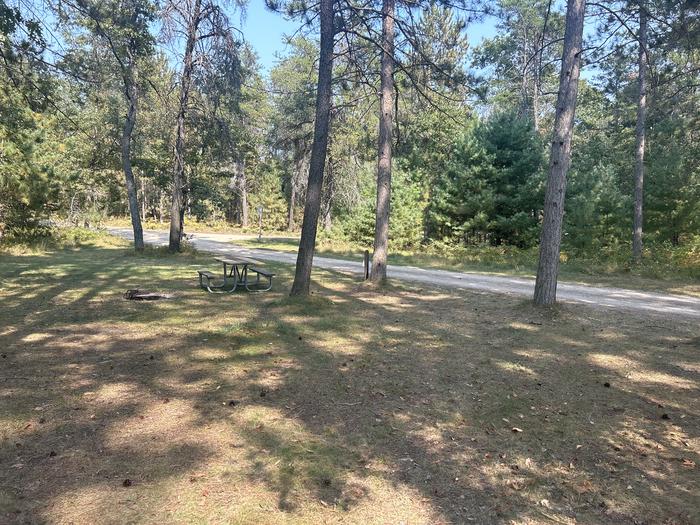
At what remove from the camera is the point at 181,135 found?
16.3 m

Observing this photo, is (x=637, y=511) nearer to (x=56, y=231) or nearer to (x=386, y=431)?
(x=386, y=431)

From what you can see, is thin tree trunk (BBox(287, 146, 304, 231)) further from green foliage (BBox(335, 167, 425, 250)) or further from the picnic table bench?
the picnic table bench

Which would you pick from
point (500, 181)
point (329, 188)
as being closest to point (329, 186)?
point (329, 188)

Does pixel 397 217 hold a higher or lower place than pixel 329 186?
lower

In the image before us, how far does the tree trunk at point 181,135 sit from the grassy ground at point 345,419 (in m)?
9.89

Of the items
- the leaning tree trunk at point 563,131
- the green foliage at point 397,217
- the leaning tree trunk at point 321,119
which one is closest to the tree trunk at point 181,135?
the leaning tree trunk at point 321,119

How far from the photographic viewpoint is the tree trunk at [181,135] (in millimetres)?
14836

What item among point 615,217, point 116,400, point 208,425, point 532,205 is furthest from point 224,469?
point 615,217

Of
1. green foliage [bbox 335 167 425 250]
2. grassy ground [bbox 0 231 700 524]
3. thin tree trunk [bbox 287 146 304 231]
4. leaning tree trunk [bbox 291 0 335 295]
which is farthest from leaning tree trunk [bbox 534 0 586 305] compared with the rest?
green foliage [bbox 335 167 425 250]

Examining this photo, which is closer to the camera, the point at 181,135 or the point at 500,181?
the point at 181,135

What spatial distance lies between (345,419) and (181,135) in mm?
14972

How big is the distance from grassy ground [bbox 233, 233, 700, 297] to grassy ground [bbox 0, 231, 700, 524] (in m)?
5.42

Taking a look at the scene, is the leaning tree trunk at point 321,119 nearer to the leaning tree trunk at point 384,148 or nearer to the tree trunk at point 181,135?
the leaning tree trunk at point 384,148

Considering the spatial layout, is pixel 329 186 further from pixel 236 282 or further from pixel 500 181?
pixel 236 282
